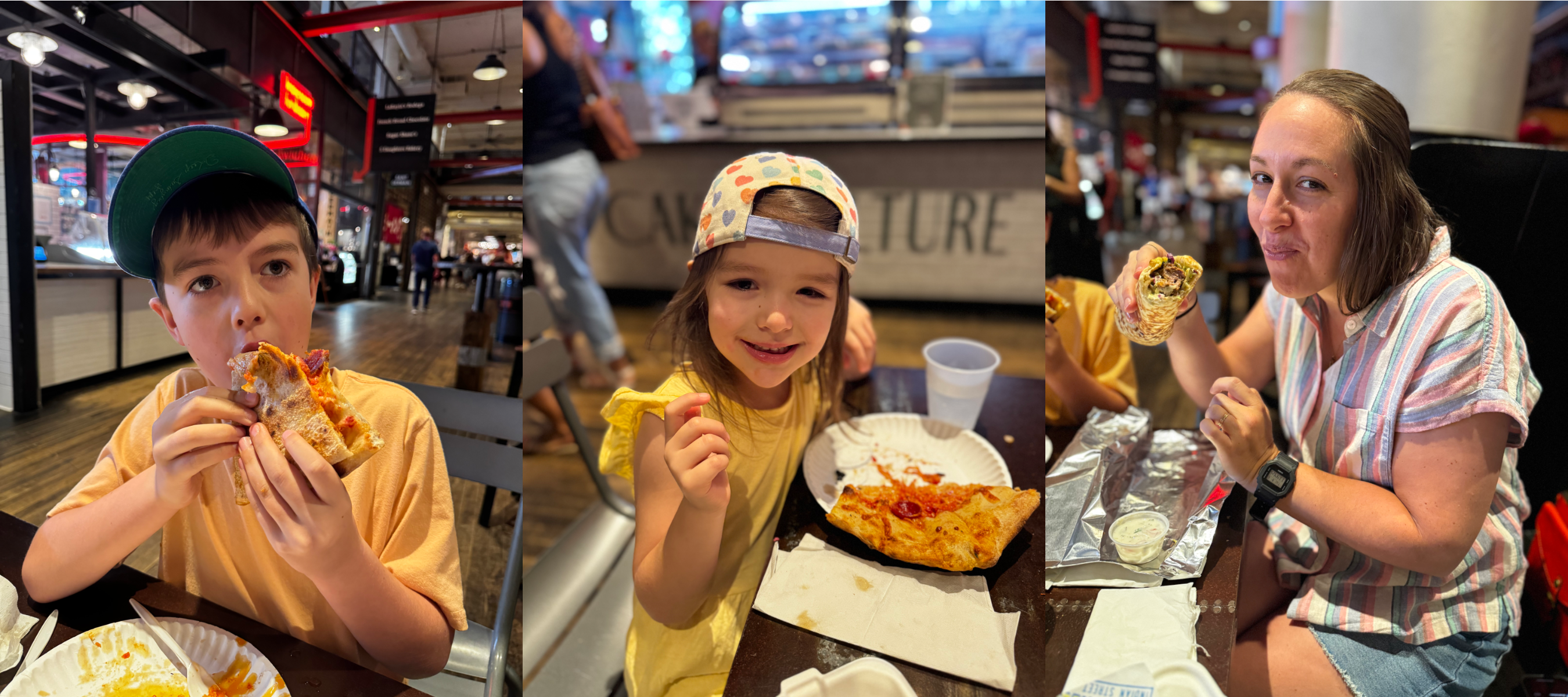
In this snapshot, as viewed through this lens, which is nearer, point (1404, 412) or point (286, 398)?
point (286, 398)

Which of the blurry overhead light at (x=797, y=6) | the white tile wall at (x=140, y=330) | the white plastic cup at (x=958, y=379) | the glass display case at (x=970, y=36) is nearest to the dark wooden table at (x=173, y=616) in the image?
the white tile wall at (x=140, y=330)

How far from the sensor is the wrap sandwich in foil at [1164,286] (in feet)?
3.05

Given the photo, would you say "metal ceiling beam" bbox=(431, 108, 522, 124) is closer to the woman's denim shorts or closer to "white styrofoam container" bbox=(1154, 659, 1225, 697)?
"white styrofoam container" bbox=(1154, 659, 1225, 697)

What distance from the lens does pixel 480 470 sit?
3.49 ft

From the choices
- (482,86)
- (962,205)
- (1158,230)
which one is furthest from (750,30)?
(482,86)

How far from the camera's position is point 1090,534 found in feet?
3.27

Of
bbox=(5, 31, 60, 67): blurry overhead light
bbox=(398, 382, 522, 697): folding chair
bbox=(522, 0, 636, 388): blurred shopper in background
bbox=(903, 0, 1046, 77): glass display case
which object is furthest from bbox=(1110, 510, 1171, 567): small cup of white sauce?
bbox=(903, 0, 1046, 77): glass display case

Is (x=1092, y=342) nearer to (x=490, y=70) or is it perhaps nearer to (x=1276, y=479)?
(x=1276, y=479)

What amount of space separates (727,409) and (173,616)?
2.41 feet

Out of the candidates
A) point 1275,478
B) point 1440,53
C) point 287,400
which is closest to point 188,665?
point 287,400

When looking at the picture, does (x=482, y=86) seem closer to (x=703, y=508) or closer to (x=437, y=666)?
(x=703, y=508)

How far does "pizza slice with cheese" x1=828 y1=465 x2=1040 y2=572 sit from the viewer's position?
3.28 feet

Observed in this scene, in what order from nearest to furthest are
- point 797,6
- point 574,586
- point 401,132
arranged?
1. point 401,132
2. point 574,586
3. point 797,6

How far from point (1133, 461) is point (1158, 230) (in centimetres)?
323
